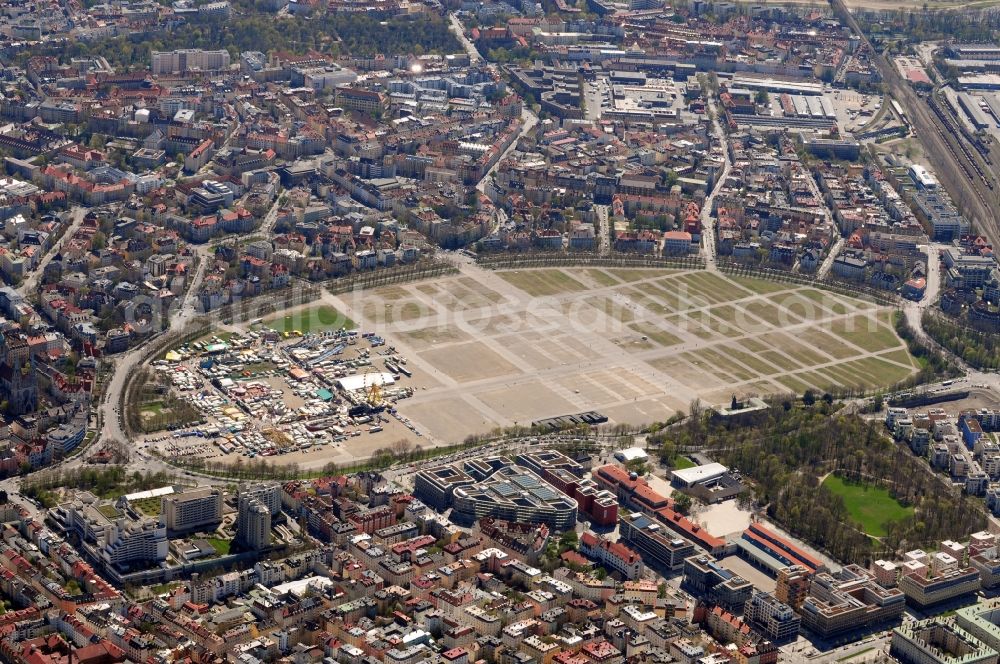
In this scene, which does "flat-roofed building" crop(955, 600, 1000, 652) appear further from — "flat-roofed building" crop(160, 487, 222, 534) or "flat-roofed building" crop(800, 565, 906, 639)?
"flat-roofed building" crop(160, 487, 222, 534)

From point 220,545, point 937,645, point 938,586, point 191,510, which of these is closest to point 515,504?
point 220,545

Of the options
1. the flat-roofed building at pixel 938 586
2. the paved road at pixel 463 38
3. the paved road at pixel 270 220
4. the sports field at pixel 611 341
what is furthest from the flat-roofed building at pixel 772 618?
the paved road at pixel 463 38

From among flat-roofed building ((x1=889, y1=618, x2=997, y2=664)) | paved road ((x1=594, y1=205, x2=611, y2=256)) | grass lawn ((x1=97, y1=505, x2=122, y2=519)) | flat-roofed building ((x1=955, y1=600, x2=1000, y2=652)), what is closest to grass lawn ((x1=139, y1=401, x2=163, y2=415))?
grass lawn ((x1=97, y1=505, x2=122, y2=519))

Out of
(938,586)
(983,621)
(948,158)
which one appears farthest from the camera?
(948,158)

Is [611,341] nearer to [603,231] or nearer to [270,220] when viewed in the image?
[603,231]

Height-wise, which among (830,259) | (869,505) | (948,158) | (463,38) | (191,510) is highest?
(463,38)

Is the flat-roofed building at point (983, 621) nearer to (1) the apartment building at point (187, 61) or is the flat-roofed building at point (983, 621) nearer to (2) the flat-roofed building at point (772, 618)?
(2) the flat-roofed building at point (772, 618)
